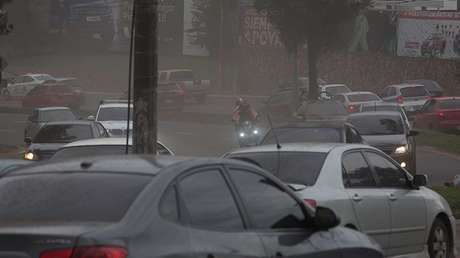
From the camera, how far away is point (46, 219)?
16.1 feet

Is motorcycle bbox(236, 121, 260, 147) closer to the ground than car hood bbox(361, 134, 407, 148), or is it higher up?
closer to the ground

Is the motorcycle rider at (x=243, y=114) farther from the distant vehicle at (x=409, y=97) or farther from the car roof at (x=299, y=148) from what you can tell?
the car roof at (x=299, y=148)

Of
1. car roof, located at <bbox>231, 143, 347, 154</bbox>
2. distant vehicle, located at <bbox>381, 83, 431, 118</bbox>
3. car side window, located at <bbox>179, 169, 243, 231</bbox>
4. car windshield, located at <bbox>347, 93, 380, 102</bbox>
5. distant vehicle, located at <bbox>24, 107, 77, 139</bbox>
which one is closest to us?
car side window, located at <bbox>179, 169, 243, 231</bbox>

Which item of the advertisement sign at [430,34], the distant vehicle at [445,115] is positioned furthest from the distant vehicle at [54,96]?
the advertisement sign at [430,34]

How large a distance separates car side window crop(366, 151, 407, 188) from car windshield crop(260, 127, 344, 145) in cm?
595

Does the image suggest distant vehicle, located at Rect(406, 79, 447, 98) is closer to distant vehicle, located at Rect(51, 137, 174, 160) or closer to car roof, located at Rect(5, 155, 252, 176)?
distant vehicle, located at Rect(51, 137, 174, 160)

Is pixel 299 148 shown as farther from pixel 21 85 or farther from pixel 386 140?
pixel 21 85

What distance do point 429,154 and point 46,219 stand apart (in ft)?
84.0

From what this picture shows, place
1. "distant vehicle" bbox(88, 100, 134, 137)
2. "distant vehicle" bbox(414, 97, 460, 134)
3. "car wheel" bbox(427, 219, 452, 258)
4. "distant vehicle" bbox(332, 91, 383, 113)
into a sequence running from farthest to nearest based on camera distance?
"distant vehicle" bbox(332, 91, 383, 113) < "distant vehicle" bbox(414, 97, 460, 134) < "distant vehicle" bbox(88, 100, 134, 137) < "car wheel" bbox(427, 219, 452, 258)

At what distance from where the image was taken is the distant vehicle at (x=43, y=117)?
31.0m

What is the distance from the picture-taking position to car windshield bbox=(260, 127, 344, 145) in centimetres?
1622

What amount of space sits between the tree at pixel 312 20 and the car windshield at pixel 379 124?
24.3m

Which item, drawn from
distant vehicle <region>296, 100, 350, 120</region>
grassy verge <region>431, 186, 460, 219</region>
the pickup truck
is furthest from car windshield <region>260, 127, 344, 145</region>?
the pickup truck

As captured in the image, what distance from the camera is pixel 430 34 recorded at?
69.1 m
